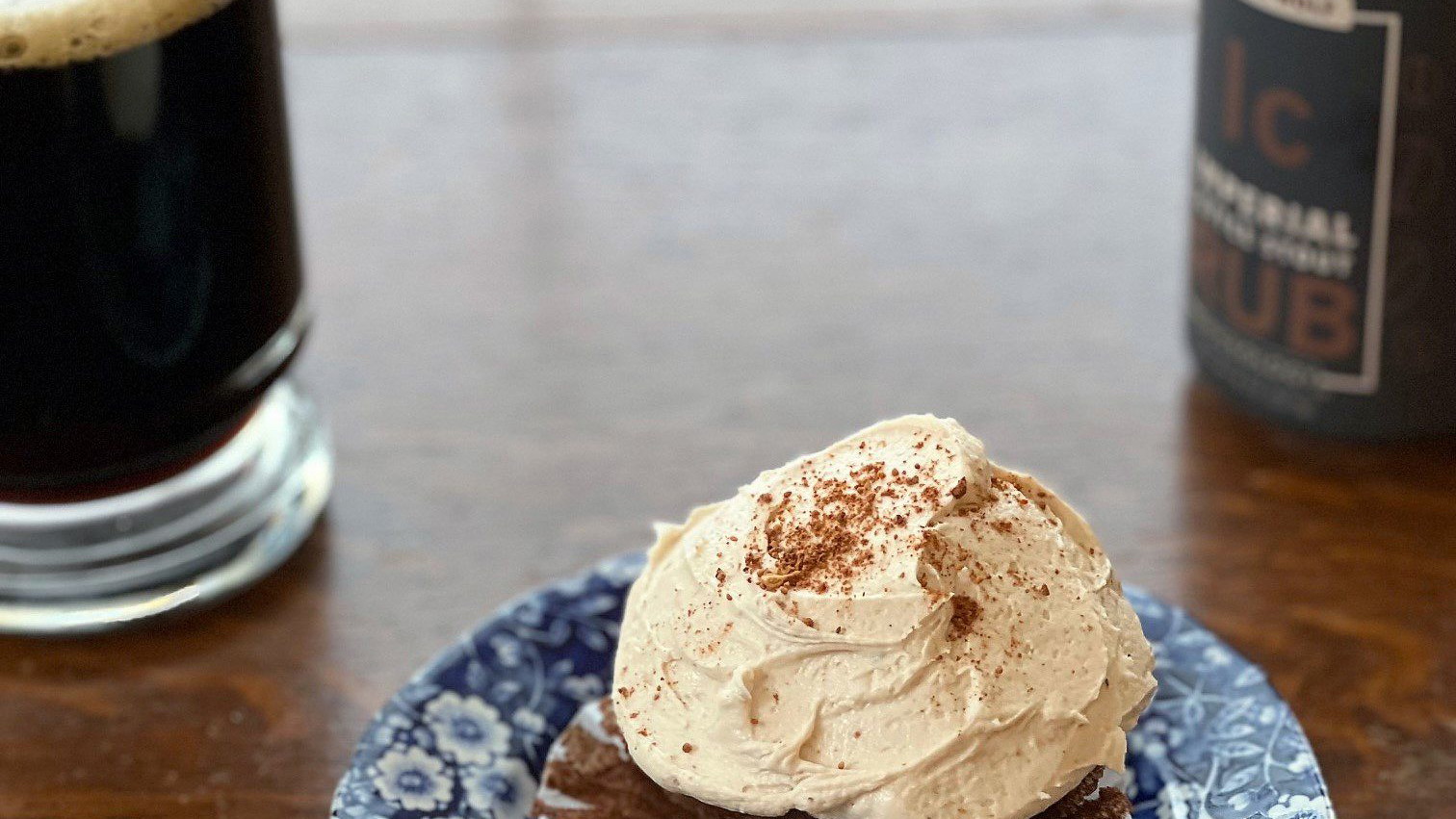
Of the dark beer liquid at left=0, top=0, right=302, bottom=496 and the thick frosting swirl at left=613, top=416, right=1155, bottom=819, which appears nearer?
the thick frosting swirl at left=613, top=416, right=1155, bottom=819

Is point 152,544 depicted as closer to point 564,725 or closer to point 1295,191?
point 564,725

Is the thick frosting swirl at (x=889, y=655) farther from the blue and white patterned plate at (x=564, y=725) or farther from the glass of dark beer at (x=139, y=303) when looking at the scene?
the glass of dark beer at (x=139, y=303)

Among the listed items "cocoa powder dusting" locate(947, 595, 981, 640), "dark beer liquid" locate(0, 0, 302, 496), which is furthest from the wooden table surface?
"cocoa powder dusting" locate(947, 595, 981, 640)

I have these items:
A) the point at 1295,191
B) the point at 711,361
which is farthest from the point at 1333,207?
the point at 711,361

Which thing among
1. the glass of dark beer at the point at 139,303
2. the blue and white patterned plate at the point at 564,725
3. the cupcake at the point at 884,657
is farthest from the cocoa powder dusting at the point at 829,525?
the glass of dark beer at the point at 139,303

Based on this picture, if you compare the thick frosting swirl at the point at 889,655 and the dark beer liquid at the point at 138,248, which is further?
the dark beer liquid at the point at 138,248

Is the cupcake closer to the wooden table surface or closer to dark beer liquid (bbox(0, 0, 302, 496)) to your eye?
the wooden table surface

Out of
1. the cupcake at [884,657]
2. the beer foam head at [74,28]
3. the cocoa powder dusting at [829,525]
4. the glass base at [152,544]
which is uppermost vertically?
the beer foam head at [74,28]
